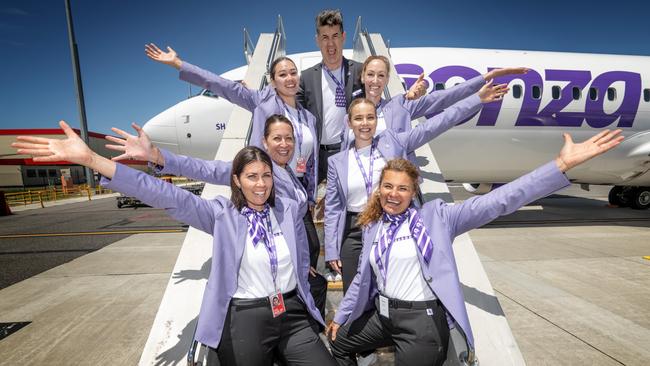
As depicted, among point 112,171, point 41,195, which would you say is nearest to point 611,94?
point 112,171

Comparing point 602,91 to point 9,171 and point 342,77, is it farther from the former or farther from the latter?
point 9,171

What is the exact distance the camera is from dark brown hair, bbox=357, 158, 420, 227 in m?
2.23

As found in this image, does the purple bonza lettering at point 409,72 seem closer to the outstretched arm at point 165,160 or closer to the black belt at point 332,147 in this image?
the black belt at point 332,147

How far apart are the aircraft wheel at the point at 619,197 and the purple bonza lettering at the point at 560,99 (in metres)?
5.66

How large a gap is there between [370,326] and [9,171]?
62.2 m

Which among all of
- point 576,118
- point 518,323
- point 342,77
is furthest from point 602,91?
point 342,77

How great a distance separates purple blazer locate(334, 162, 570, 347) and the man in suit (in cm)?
148

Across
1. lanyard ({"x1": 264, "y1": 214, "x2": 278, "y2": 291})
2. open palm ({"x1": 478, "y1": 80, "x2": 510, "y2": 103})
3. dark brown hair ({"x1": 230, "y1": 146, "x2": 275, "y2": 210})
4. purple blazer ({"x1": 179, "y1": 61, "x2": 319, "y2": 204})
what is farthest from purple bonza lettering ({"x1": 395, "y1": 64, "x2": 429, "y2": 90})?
lanyard ({"x1": 264, "y1": 214, "x2": 278, "y2": 291})

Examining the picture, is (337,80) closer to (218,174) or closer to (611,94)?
(218,174)

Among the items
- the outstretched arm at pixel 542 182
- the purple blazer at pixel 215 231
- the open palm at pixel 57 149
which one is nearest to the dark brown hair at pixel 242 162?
the purple blazer at pixel 215 231

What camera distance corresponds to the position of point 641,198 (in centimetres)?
1274

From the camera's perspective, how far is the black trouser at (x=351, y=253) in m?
2.68

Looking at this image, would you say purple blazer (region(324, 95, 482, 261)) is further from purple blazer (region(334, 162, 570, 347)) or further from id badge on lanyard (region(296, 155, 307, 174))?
purple blazer (region(334, 162, 570, 347))

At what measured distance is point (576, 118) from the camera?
9.07 meters
